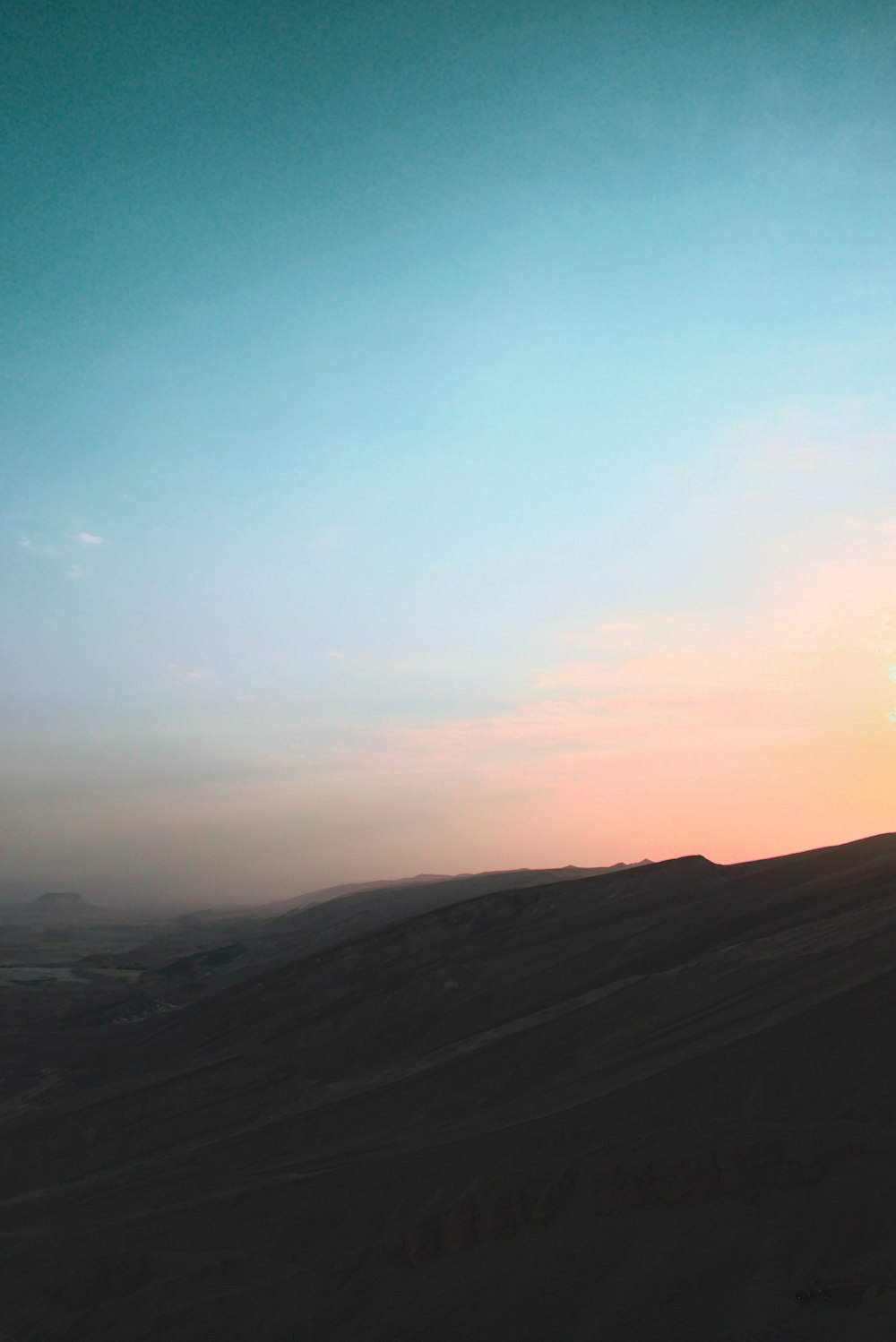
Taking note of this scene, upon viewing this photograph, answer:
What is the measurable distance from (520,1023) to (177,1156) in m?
10.4

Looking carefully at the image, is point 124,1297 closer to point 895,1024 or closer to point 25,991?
point 895,1024

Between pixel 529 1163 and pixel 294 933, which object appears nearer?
pixel 529 1163

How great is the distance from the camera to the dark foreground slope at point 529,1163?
10438 mm

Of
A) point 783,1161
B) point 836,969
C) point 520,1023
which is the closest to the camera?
point 783,1161

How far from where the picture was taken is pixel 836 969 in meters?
19.2

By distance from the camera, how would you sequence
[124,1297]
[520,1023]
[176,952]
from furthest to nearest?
[176,952]
[520,1023]
[124,1297]

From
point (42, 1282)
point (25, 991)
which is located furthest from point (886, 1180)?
point (25, 991)

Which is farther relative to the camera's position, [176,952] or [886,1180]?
[176,952]

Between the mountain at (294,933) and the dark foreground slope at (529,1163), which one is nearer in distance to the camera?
the dark foreground slope at (529,1163)

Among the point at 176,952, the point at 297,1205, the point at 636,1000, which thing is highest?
the point at 636,1000

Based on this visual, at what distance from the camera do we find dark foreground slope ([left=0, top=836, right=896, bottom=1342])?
10.4m

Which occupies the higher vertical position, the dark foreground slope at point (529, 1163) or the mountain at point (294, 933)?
the dark foreground slope at point (529, 1163)

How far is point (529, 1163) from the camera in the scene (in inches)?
548

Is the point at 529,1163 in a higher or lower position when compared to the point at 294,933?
higher
